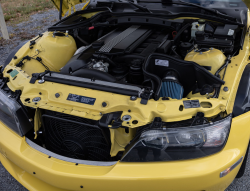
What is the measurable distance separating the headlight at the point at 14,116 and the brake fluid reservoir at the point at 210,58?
136 centimetres

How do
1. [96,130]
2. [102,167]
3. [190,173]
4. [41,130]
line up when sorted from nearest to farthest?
[190,173]
[102,167]
[96,130]
[41,130]

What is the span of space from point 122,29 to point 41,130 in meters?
1.42

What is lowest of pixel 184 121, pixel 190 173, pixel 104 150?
pixel 104 150

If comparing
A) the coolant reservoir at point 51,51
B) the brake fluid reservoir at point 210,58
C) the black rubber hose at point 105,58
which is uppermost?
the brake fluid reservoir at point 210,58

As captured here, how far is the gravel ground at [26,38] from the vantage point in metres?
1.93

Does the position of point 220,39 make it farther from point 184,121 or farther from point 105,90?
point 105,90

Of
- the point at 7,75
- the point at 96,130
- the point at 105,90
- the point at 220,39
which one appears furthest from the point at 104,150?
the point at 220,39

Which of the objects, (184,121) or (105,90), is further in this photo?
(105,90)

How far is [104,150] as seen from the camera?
5.45ft

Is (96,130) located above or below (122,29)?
below

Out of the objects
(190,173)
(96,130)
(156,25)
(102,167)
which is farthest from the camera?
(156,25)

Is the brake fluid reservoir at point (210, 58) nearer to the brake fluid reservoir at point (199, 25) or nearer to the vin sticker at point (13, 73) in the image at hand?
the brake fluid reservoir at point (199, 25)

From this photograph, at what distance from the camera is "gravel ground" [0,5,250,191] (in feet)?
6.32

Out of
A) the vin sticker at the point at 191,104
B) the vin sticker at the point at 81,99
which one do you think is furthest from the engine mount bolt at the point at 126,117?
the vin sticker at the point at 191,104
